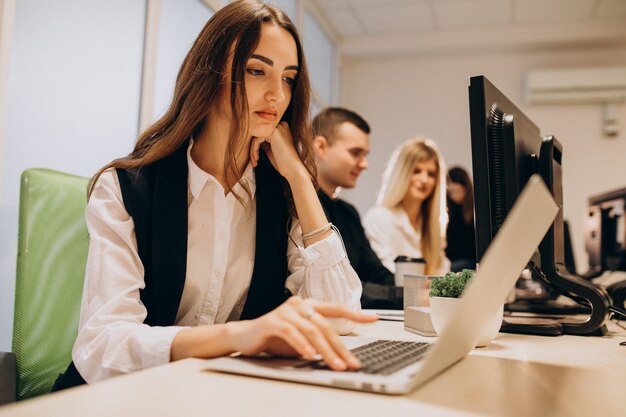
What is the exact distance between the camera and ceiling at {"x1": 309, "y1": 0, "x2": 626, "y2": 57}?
4.32m

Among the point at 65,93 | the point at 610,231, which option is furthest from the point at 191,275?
the point at 610,231

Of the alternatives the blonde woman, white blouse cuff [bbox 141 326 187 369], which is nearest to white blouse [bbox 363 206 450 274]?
the blonde woman

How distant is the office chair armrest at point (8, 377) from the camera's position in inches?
36.7

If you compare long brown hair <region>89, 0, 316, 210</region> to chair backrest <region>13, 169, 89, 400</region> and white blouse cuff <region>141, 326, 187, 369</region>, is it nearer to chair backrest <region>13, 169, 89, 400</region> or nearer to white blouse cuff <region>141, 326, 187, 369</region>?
chair backrest <region>13, 169, 89, 400</region>

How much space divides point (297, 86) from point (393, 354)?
0.78m

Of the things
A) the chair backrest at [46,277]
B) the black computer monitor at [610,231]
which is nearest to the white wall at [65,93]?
the chair backrest at [46,277]

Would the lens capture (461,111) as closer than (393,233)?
No

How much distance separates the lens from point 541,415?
48 centimetres

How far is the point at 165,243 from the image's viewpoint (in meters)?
0.99

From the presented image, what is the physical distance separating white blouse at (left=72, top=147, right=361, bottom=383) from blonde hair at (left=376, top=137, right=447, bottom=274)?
→ 2067 mm

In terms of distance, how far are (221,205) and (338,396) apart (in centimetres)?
68

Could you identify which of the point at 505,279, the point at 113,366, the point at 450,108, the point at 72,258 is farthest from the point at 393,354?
the point at 450,108

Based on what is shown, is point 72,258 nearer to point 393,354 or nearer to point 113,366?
point 113,366

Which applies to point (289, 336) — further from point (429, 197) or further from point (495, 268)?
point (429, 197)
